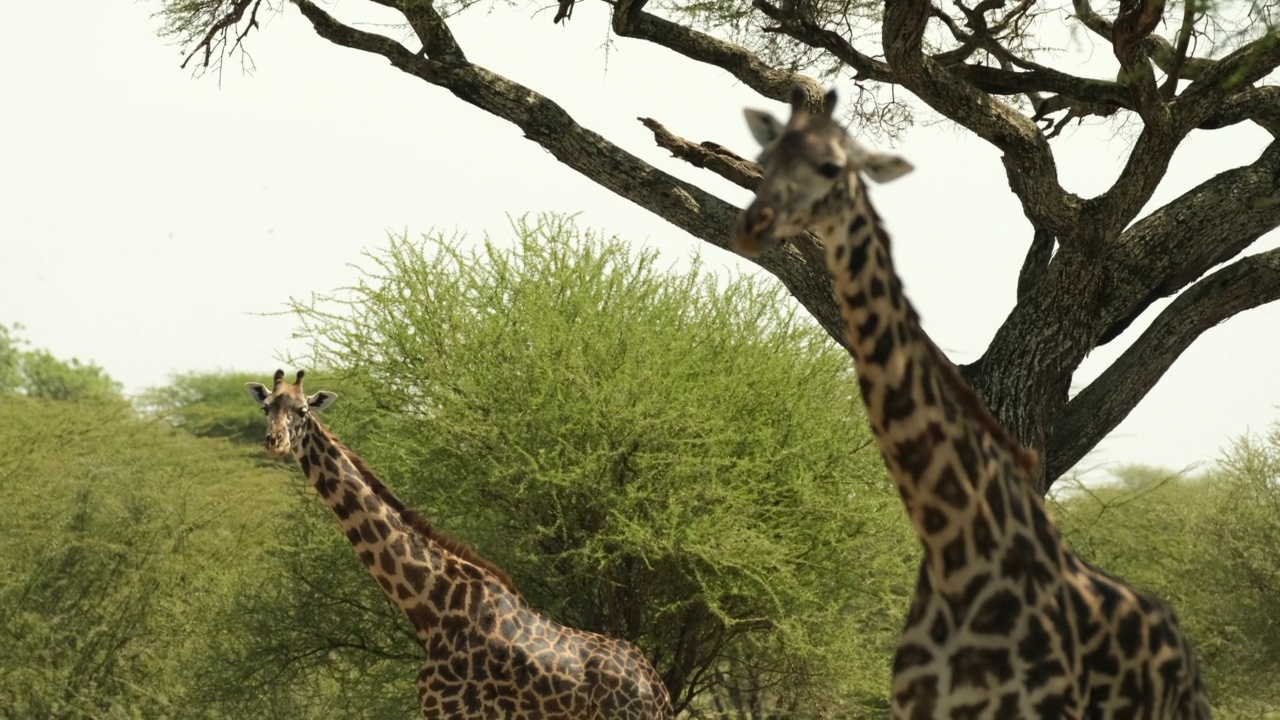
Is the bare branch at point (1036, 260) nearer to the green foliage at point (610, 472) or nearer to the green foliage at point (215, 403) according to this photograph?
the green foliage at point (610, 472)

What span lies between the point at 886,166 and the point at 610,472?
10125 mm

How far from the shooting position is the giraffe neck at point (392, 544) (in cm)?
955

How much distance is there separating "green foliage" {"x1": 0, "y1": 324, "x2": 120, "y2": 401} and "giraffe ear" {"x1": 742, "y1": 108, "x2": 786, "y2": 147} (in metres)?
48.3

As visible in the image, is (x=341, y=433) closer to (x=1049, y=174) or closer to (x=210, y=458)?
(x=1049, y=174)

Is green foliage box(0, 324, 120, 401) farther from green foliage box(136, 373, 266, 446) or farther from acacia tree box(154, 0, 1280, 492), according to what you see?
acacia tree box(154, 0, 1280, 492)

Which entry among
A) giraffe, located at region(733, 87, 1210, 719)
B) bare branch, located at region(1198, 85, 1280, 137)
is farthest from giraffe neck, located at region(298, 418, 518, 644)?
bare branch, located at region(1198, 85, 1280, 137)

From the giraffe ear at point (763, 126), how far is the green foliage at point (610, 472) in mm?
9242

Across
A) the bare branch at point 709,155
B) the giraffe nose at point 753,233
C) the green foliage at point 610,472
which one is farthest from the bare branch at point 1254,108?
the giraffe nose at point 753,233

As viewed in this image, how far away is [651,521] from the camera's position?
1495 cm

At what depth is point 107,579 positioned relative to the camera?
20281 millimetres

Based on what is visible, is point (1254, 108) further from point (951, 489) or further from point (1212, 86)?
point (951, 489)

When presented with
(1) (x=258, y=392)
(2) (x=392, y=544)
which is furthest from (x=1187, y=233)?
(1) (x=258, y=392)

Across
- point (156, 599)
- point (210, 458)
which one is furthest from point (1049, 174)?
point (210, 458)

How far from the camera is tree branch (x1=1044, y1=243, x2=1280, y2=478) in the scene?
36.8ft
